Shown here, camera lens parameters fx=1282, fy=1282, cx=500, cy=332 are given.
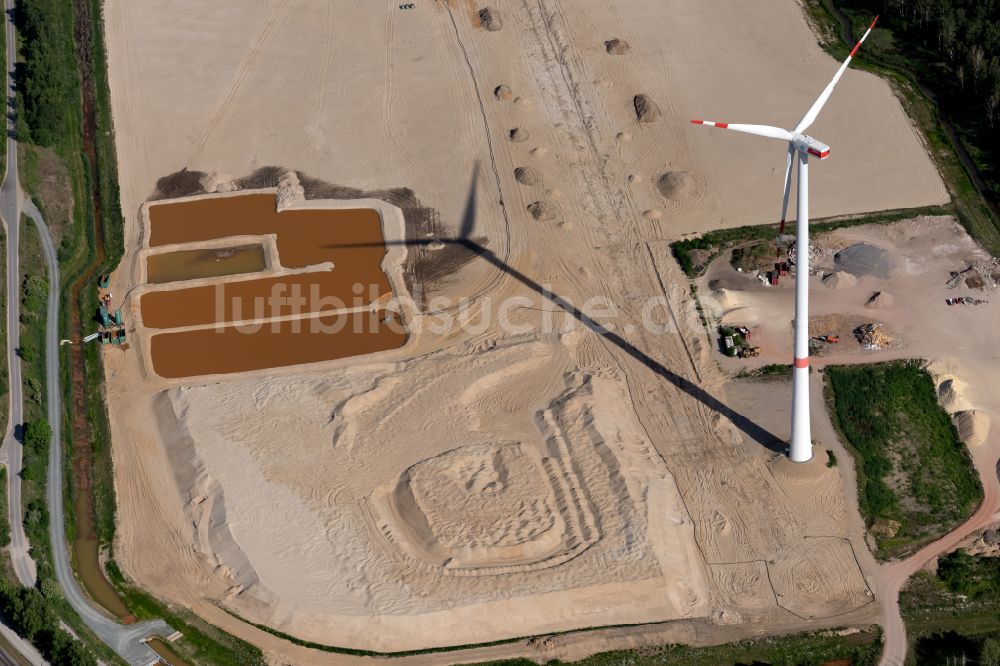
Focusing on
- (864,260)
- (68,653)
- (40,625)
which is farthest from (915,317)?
(40,625)

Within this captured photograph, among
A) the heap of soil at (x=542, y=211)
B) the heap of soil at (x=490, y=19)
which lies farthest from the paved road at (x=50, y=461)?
the heap of soil at (x=490, y=19)

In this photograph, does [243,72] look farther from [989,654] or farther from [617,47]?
[989,654]

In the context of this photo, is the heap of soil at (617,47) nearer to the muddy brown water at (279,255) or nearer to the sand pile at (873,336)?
the muddy brown water at (279,255)

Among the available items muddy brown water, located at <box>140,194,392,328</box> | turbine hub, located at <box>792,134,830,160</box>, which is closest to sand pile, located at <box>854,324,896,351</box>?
turbine hub, located at <box>792,134,830,160</box>

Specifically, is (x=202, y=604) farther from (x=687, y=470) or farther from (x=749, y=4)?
(x=749, y=4)

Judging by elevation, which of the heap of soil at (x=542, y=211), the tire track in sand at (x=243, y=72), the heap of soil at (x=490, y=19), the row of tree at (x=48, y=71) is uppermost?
the row of tree at (x=48, y=71)

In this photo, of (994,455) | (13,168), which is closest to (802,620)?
A: (994,455)

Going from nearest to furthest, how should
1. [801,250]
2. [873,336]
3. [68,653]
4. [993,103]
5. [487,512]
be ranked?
1. [68,653]
2. [801,250]
3. [487,512]
4. [873,336]
5. [993,103]
